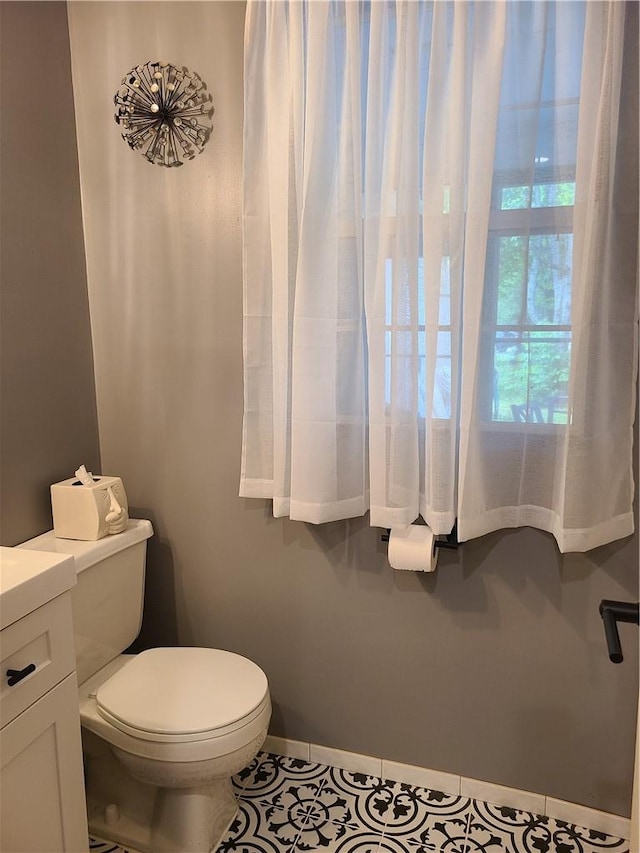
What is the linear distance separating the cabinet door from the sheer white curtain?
714 millimetres

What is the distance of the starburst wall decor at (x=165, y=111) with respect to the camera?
5.74ft

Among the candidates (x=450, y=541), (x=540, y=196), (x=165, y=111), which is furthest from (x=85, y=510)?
(x=540, y=196)

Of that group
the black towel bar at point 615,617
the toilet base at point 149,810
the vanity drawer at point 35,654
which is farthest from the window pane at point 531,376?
the toilet base at point 149,810

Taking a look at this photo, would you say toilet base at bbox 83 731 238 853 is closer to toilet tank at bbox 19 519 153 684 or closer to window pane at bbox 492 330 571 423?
toilet tank at bbox 19 519 153 684

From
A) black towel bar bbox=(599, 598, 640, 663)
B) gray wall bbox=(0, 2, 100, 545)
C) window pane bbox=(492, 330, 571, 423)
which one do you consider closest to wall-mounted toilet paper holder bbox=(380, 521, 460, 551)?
window pane bbox=(492, 330, 571, 423)

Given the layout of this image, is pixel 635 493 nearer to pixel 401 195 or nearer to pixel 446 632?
pixel 446 632

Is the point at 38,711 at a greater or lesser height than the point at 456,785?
greater

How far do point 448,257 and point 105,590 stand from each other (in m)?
1.28

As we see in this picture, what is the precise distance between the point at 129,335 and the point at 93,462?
1.42 ft

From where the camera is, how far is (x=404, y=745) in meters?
1.88

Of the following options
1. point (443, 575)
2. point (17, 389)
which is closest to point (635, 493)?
point (443, 575)

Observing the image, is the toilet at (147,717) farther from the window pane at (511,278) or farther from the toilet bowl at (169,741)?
the window pane at (511,278)

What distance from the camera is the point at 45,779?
4.09 feet

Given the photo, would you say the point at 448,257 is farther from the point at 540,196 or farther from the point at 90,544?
the point at 90,544
